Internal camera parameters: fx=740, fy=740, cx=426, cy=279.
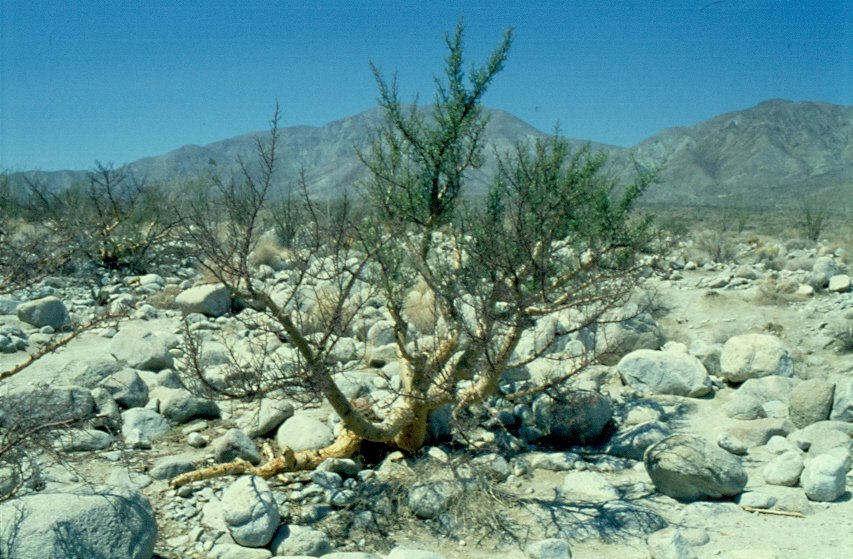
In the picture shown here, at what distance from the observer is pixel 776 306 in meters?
12.2

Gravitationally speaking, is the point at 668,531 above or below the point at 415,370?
below

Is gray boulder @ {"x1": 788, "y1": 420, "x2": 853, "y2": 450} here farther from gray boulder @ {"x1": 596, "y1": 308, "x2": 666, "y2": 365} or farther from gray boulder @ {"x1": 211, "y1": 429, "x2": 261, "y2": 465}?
gray boulder @ {"x1": 211, "y1": 429, "x2": 261, "y2": 465}

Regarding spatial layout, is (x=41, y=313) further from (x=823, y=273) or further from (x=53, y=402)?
(x=823, y=273)

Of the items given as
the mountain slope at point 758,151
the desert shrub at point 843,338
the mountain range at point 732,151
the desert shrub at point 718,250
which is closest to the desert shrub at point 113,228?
the desert shrub at point 843,338

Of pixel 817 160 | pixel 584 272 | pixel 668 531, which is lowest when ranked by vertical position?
pixel 668 531

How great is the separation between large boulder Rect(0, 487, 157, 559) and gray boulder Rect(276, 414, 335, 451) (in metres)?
2.17

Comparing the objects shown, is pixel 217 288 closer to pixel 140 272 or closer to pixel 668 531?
pixel 140 272

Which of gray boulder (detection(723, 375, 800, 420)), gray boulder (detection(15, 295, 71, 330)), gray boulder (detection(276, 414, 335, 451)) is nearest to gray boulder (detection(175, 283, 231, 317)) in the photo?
gray boulder (detection(15, 295, 71, 330))

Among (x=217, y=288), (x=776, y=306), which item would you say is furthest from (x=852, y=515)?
(x=217, y=288)

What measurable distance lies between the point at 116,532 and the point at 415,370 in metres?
2.72

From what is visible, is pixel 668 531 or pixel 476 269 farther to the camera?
pixel 476 269

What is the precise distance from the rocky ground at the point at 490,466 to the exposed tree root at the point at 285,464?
0.30 feet

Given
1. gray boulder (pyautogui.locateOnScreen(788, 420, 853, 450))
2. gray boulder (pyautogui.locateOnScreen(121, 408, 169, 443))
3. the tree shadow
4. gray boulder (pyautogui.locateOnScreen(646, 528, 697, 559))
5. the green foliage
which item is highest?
the green foliage

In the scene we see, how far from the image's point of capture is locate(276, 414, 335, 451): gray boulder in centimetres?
648
